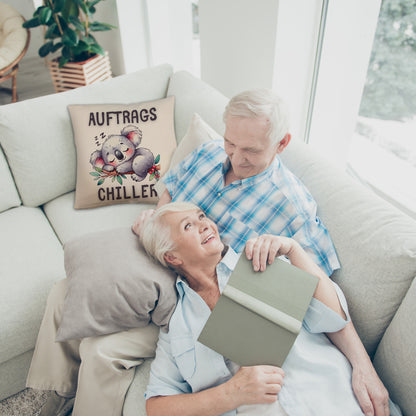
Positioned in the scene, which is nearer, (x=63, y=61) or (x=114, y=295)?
(x=114, y=295)

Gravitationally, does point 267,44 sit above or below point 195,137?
above

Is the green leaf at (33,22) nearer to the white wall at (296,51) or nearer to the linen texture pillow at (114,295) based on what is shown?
the white wall at (296,51)

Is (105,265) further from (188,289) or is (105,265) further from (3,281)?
(3,281)

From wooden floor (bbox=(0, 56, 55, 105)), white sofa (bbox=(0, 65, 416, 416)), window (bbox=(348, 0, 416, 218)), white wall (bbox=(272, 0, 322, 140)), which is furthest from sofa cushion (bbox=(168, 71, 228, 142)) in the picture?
wooden floor (bbox=(0, 56, 55, 105))

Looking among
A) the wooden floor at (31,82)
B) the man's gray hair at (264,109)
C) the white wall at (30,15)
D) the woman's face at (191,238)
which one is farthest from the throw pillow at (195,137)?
the white wall at (30,15)

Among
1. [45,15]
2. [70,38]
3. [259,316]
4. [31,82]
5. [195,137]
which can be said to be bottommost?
[31,82]

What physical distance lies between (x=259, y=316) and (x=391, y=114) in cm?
134

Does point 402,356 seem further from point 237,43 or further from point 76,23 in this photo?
point 76,23

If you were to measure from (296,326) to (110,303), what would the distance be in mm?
532

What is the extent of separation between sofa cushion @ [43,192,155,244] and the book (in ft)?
2.80

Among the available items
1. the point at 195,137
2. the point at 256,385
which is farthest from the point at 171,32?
the point at 256,385

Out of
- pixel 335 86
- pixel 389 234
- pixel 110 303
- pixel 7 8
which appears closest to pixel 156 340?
pixel 110 303

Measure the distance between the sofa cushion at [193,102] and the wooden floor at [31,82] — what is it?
2.69m

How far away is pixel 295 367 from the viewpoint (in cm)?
91
